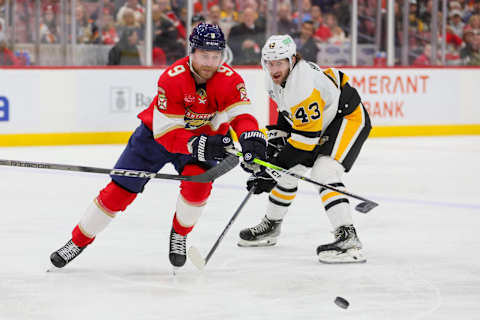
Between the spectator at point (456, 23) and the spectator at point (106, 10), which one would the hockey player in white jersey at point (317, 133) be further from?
the spectator at point (456, 23)

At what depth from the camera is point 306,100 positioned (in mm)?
3553

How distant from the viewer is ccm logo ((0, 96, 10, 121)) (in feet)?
25.6

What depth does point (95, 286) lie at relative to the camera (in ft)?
10.3

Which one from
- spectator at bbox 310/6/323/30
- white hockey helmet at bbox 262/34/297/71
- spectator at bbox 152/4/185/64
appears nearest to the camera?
white hockey helmet at bbox 262/34/297/71

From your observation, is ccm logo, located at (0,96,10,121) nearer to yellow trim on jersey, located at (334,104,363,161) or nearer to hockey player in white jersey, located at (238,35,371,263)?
hockey player in white jersey, located at (238,35,371,263)

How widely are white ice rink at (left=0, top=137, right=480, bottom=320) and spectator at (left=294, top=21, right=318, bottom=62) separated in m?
3.62

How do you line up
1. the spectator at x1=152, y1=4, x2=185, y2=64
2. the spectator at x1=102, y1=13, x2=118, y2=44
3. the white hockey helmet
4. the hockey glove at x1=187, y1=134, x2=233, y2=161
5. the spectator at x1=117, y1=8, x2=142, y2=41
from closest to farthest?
1. the hockey glove at x1=187, y1=134, x2=233, y2=161
2. the white hockey helmet
3. the spectator at x1=102, y1=13, x2=118, y2=44
4. the spectator at x1=117, y1=8, x2=142, y2=41
5. the spectator at x1=152, y1=4, x2=185, y2=64

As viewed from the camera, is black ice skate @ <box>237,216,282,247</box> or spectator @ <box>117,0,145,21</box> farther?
spectator @ <box>117,0,145,21</box>

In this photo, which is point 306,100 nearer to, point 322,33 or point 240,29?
point 240,29

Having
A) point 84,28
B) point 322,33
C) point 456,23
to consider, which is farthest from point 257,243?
point 456,23

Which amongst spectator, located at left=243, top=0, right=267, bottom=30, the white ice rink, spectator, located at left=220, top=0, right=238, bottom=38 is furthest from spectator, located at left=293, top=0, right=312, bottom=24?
the white ice rink

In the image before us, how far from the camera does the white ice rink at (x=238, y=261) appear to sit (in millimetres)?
2867

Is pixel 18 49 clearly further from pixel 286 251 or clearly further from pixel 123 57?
pixel 286 251

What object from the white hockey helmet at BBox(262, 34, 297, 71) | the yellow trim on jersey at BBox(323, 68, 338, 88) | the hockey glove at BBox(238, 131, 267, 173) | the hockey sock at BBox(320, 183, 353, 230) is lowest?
the hockey sock at BBox(320, 183, 353, 230)
